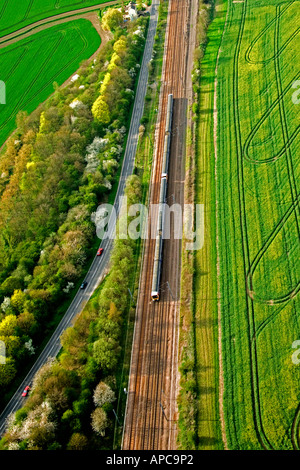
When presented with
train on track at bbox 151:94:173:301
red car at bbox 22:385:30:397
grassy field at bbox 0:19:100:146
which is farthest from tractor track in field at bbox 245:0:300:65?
red car at bbox 22:385:30:397

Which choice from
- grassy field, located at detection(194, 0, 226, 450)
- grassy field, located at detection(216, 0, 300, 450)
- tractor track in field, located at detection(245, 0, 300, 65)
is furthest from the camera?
tractor track in field, located at detection(245, 0, 300, 65)

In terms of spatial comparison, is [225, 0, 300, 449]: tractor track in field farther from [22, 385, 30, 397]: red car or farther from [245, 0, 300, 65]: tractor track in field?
[22, 385, 30, 397]: red car

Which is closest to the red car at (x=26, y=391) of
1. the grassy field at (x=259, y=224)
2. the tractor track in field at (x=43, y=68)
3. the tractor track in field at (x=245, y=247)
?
the grassy field at (x=259, y=224)

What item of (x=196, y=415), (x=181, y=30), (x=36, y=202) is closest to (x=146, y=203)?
(x=36, y=202)

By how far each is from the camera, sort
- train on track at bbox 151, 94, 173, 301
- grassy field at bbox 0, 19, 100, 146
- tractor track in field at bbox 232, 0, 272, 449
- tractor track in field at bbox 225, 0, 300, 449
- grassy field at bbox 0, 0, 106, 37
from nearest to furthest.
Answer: tractor track in field at bbox 232, 0, 272, 449 → tractor track in field at bbox 225, 0, 300, 449 → train on track at bbox 151, 94, 173, 301 → grassy field at bbox 0, 19, 100, 146 → grassy field at bbox 0, 0, 106, 37

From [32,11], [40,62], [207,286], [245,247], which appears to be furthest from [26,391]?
[32,11]

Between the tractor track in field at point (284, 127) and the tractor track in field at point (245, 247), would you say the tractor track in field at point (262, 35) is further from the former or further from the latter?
the tractor track in field at point (245, 247)

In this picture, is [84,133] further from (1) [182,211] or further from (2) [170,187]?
(1) [182,211]
